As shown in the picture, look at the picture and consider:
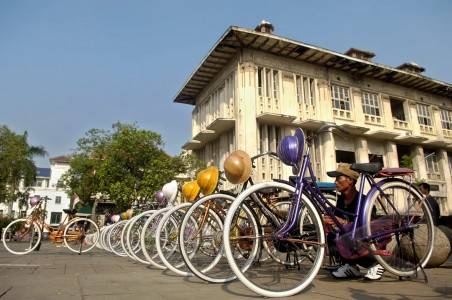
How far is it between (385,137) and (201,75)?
11.9m

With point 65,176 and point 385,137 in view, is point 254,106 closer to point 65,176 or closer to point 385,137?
point 385,137

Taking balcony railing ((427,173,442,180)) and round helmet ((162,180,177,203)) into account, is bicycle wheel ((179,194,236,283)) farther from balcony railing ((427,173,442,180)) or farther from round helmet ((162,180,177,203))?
balcony railing ((427,173,442,180))

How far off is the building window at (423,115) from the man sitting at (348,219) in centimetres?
2285

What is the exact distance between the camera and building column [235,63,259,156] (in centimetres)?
1675

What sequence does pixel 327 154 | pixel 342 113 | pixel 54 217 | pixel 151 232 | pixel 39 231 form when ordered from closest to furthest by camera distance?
pixel 151 232, pixel 39 231, pixel 327 154, pixel 342 113, pixel 54 217

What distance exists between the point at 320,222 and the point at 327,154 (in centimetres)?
1632

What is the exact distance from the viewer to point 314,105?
763 inches

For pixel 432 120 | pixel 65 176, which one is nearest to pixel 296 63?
pixel 432 120

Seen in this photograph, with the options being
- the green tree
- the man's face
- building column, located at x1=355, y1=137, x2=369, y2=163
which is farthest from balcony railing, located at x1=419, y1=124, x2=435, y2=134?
the green tree

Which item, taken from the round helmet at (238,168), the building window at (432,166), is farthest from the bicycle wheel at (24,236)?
the building window at (432,166)

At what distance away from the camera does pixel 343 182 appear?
4.04 m

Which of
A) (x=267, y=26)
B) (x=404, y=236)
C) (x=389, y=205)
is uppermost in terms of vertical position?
(x=267, y=26)

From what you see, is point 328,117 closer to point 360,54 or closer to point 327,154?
point 327,154

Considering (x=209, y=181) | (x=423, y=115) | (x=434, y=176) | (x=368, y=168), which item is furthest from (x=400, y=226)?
(x=423, y=115)
